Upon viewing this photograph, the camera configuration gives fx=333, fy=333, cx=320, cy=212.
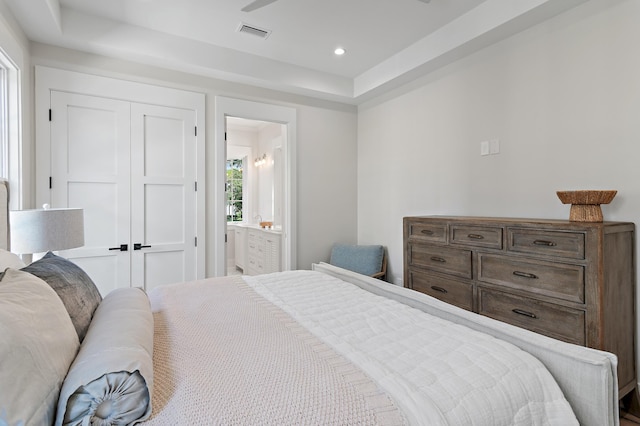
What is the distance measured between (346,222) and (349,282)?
6.88 ft

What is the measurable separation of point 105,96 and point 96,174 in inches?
27.2

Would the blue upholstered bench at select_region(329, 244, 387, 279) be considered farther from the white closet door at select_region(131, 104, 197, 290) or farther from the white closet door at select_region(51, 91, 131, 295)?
the white closet door at select_region(51, 91, 131, 295)

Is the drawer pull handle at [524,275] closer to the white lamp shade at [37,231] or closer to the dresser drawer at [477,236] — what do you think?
the dresser drawer at [477,236]

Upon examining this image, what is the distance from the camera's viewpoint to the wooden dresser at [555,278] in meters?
1.80

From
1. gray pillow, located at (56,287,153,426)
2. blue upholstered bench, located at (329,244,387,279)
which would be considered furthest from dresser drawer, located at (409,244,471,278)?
gray pillow, located at (56,287,153,426)

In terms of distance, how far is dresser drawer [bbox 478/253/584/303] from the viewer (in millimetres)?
1874

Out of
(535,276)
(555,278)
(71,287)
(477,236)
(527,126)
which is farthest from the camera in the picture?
(527,126)

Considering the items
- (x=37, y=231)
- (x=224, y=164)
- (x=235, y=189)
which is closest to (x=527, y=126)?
(x=224, y=164)

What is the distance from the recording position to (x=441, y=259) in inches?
106

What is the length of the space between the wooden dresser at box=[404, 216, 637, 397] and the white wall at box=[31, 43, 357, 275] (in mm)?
1815

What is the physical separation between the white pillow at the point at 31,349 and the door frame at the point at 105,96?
223cm

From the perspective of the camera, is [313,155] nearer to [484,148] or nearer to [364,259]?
[364,259]

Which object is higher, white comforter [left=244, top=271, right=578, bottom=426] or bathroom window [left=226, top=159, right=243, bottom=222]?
bathroom window [left=226, top=159, right=243, bottom=222]

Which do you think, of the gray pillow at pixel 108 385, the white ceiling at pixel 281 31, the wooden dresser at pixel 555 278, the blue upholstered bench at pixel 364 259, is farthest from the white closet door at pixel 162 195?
the wooden dresser at pixel 555 278
